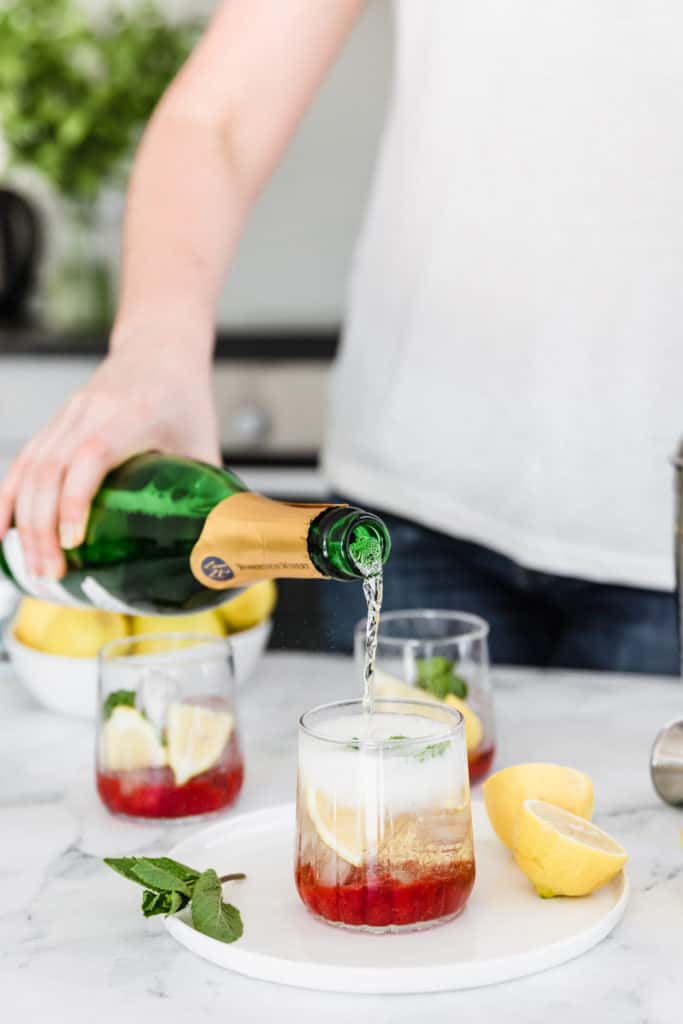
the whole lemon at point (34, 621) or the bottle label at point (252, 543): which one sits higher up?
the bottle label at point (252, 543)

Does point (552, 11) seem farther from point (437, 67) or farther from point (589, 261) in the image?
point (589, 261)

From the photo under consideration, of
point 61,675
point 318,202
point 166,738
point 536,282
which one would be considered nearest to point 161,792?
point 166,738

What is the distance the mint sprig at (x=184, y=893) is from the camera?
30.0 inches

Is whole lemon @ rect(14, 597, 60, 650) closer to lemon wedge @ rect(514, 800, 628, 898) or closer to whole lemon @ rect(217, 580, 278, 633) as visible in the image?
whole lemon @ rect(217, 580, 278, 633)

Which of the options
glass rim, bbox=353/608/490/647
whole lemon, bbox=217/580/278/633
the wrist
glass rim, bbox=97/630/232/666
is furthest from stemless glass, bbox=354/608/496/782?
the wrist

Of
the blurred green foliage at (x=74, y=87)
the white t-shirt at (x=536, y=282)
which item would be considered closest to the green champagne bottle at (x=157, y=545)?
the white t-shirt at (x=536, y=282)

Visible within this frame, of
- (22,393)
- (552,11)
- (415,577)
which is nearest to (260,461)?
(22,393)

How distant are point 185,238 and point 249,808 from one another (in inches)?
23.3

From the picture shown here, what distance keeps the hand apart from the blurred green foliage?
1.92 m

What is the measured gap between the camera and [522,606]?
152 centimetres

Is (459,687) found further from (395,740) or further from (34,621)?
(34,621)

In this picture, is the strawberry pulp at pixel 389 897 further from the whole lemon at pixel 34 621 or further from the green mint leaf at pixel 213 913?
the whole lemon at pixel 34 621

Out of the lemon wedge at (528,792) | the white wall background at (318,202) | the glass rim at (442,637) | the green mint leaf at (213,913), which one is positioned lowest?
the green mint leaf at (213,913)

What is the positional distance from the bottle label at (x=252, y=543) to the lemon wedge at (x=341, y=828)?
6.0 inches
